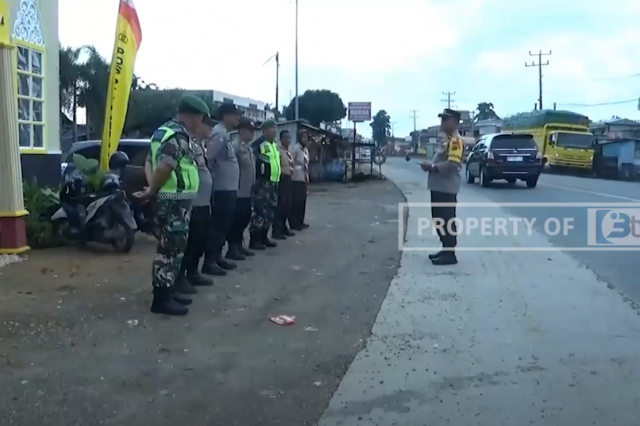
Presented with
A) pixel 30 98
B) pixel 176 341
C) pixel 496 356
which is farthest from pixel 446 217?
pixel 30 98

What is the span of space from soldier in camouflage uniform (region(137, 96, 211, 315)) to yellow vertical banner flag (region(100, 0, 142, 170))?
4.64 metres

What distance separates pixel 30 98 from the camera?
1127cm

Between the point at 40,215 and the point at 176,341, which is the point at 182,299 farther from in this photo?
the point at 40,215

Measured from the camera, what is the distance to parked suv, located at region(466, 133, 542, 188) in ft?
78.1

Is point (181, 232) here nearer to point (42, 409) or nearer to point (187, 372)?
point (187, 372)

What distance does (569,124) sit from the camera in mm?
41938

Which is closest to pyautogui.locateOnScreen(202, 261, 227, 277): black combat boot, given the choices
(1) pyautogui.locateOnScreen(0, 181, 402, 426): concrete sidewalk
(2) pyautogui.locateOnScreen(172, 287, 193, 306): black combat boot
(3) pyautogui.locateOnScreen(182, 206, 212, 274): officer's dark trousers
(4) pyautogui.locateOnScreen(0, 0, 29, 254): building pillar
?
(1) pyautogui.locateOnScreen(0, 181, 402, 426): concrete sidewalk

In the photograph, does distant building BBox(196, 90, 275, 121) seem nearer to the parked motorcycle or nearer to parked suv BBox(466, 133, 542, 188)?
parked suv BBox(466, 133, 542, 188)

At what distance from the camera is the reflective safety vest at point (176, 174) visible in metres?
6.29

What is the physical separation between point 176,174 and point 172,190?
0.45 feet

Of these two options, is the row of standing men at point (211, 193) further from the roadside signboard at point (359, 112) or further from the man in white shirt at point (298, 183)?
the roadside signboard at point (359, 112)

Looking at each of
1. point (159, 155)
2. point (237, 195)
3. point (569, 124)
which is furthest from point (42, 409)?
point (569, 124)

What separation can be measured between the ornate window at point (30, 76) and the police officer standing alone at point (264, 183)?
3665 millimetres

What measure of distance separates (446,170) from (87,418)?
5923 millimetres
